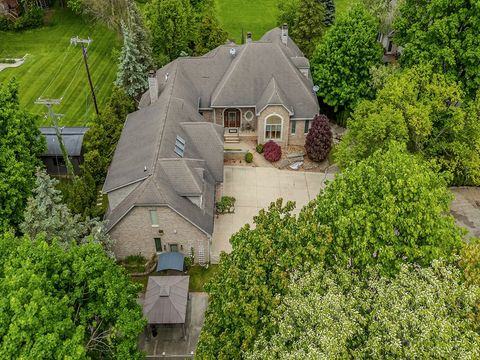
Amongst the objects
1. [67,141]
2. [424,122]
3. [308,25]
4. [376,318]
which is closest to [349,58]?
[308,25]

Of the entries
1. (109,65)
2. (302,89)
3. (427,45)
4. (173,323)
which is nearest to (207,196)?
(173,323)

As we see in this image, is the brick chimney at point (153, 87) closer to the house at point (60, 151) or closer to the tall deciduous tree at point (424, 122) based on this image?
the house at point (60, 151)

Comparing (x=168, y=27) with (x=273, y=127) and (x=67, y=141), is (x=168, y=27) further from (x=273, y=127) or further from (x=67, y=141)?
(x=67, y=141)

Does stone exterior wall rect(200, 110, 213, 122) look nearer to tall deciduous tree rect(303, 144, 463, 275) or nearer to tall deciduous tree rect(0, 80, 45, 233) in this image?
tall deciduous tree rect(0, 80, 45, 233)

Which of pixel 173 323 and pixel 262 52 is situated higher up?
pixel 262 52

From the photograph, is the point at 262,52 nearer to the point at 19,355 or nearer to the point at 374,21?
the point at 374,21

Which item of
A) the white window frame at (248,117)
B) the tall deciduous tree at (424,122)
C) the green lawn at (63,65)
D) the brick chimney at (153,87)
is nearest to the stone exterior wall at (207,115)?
the white window frame at (248,117)
